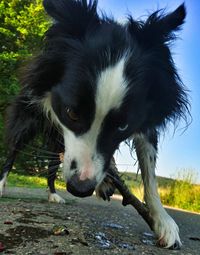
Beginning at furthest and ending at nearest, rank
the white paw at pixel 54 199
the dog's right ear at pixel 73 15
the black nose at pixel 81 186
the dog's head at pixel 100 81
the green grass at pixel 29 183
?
the green grass at pixel 29 183 → the white paw at pixel 54 199 → the dog's right ear at pixel 73 15 → the dog's head at pixel 100 81 → the black nose at pixel 81 186

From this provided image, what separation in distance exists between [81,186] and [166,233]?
5.23 feet

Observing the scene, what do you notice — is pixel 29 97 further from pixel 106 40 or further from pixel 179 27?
pixel 179 27

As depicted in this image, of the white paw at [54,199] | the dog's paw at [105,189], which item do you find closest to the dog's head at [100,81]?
the dog's paw at [105,189]

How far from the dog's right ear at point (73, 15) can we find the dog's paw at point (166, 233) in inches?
80.0

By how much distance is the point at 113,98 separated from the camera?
13.9 ft

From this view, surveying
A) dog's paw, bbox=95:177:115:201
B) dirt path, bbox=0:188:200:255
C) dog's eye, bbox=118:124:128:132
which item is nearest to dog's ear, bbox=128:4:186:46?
dog's eye, bbox=118:124:128:132

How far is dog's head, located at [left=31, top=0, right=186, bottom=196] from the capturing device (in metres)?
4.21

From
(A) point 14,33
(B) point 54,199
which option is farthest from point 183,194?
(A) point 14,33

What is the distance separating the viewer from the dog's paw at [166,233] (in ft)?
17.2

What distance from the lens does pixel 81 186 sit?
4031mm

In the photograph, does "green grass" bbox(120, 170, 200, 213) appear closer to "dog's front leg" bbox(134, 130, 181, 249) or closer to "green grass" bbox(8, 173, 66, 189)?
"green grass" bbox(8, 173, 66, 189)

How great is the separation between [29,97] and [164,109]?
5.04ft

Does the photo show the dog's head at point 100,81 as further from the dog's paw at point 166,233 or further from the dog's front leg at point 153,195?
the dog's paw at point 166,233

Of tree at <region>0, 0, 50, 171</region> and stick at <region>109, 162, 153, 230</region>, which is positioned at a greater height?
tree at <region>0, 0, 50, 171</region>
